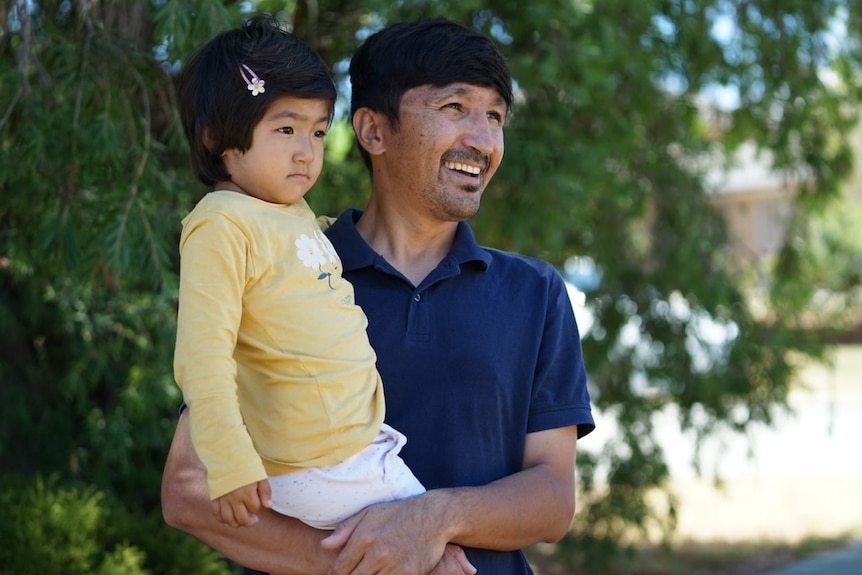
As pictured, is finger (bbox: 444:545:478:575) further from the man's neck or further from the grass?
the grass

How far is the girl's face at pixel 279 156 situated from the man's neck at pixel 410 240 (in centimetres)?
38

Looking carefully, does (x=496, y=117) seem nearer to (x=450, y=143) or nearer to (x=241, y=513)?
(x=450, y=143)

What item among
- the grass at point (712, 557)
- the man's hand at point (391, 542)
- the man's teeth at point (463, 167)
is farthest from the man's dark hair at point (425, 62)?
the grass at point (712, 557)

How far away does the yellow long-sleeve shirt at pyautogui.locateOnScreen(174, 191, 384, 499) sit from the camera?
210cm

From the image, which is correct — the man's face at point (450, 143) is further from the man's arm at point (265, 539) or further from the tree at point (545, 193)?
the tree at point (545, 193)

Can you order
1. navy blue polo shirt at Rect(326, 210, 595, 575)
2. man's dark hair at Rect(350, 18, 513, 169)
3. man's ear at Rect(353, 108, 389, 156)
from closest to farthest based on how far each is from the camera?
navy blue polo shirt at Rect(326, 210, 595, 575) → man's dark hair at Rect(350, 18, 513, 169) → man's ear at Rect(353, 108, 389, 156)

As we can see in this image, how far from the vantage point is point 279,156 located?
2289 mm

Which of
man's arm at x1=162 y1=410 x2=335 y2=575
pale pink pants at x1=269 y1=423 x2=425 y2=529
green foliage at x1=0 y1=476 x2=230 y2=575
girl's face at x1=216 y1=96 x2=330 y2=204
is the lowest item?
green foliage at x1=0 y1=476 x2=230 y2=575

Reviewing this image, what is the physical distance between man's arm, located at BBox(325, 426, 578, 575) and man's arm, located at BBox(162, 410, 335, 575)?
0.06 m

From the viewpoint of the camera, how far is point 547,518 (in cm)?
240

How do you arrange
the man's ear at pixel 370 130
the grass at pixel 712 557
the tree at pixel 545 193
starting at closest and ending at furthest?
1. the man's ear at pixel 370 130
2. the tree at pixel 545 193
3. the grass at pixel 712 557

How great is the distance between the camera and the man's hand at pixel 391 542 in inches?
86.6

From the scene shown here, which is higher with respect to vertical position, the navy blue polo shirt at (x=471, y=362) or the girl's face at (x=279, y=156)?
the girl's face at (x=279, y=156)

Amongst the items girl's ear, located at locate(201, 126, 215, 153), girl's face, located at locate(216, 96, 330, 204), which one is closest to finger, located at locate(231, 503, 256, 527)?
girl's face, located at locate(216, 96, 330, 204)
